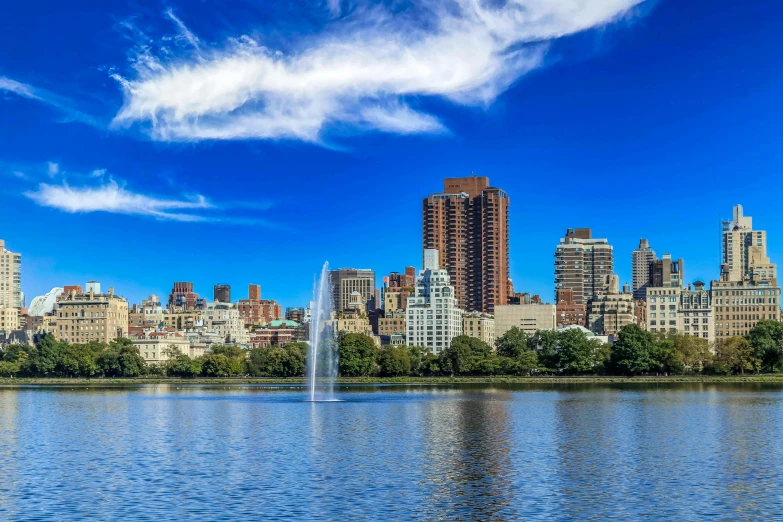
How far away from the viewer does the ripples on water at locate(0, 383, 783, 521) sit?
1908 inches

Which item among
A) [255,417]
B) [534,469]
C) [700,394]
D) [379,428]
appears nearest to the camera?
[534,469]

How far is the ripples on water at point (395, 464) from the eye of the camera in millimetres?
48469

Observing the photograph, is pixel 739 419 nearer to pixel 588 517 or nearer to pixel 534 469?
pixel 534 469

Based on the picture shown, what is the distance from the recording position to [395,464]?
62.7m

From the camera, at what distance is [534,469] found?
60.0 meters

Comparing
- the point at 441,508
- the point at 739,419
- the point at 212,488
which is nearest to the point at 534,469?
the point at 441,508

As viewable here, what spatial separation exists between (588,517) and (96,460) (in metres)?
32.3

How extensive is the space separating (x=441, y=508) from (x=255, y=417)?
51.9m

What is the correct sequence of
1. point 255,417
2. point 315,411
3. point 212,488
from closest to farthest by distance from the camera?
point 212,488
point 255,417
point 315,411

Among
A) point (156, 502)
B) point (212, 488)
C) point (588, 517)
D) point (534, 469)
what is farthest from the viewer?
point (534, 469)

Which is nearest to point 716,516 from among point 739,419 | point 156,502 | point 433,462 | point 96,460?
point 433,462

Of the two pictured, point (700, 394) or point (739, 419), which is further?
point (700, 394)

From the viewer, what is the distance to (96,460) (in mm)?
64938

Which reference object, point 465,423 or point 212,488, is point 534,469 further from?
point 465,423
